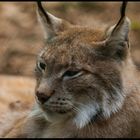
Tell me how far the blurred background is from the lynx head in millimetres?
3742

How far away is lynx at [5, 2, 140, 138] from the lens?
658 cm

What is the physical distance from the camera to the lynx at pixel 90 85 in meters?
6.58

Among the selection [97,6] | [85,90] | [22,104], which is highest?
[85,90]

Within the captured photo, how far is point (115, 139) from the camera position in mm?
6738

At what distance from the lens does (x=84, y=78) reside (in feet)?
21.8

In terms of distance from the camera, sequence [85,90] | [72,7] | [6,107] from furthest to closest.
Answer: [72,7] < [6,107] < [85,90]

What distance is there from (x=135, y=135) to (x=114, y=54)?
696 millimetres

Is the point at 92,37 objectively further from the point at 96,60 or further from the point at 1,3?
the point at 1,3

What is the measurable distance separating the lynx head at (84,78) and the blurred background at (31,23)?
374cm

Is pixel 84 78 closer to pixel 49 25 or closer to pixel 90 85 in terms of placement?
pixel 90 85

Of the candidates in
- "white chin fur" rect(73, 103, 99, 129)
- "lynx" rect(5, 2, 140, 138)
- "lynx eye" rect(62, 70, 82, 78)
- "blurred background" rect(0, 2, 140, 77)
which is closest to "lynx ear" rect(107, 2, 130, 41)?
"lynx" rect(5, 2, 140, 138)

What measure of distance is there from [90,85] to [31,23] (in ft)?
17.9

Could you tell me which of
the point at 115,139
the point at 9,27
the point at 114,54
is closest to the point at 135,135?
the point at 115,139

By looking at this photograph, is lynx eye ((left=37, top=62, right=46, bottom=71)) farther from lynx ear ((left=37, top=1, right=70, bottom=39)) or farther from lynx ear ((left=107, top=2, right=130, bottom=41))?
lynx ear ((left=107, top=2, right=130, bottom=41))
